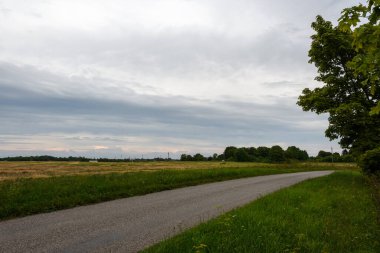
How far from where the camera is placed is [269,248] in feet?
23.9

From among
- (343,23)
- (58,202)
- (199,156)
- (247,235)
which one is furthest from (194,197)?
(199,156)

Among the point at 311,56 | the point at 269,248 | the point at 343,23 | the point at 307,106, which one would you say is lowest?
the point at 269,248

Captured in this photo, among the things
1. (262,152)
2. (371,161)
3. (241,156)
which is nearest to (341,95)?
(371,161)

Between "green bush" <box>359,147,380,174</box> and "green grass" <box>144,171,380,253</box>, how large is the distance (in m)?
9.12

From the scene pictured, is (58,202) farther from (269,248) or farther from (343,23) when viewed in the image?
(343,23)

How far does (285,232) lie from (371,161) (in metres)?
15.1

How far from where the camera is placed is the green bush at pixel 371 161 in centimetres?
2073

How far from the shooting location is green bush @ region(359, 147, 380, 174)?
816 inches

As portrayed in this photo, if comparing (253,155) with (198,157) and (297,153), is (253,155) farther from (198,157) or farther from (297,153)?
(198,157)

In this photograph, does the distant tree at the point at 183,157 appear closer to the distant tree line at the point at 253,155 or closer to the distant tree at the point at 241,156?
the distant tree line at the point at 253,155

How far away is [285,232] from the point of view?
8.74 meters

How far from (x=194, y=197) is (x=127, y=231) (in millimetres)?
7459

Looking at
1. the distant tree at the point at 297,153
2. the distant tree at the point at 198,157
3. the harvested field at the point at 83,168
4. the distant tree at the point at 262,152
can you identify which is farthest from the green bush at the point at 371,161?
the distant tree at the point at 262,152

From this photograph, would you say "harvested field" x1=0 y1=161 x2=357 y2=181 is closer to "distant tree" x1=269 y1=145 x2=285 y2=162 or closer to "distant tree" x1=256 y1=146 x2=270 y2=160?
"distant tree" x1=269 y1=145 x2=285 y2=162
